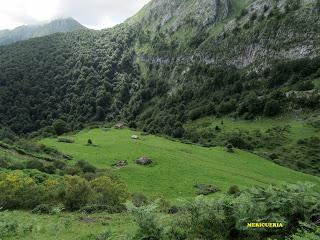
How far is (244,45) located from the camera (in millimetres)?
162625

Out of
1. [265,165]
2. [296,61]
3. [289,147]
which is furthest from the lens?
[296,61]

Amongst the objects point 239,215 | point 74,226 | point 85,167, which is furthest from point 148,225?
point 85,167

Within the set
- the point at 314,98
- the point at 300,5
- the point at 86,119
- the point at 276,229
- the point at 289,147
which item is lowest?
the point at 86,119

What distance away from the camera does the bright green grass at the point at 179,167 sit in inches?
2414

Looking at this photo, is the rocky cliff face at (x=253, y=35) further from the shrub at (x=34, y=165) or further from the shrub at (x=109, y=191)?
the shrub at (x=109, y=191)

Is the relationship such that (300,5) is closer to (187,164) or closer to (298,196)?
(187,164)

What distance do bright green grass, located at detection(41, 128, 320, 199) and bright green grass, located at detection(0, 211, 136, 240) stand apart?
2585 cm

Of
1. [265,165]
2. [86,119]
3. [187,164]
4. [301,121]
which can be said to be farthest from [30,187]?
[86,119]

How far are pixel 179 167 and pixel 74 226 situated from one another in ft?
157

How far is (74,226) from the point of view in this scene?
24922 mm

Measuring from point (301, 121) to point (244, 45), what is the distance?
197 feet

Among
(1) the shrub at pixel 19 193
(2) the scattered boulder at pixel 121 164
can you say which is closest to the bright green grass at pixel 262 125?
(2) the scattered boulder at pixel 121 164

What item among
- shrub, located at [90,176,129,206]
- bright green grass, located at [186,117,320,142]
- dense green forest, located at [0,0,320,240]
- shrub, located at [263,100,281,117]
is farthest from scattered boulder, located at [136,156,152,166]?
shrub, located at [263,100,281,117]

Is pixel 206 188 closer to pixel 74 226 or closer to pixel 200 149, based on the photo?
pixel 200 149
